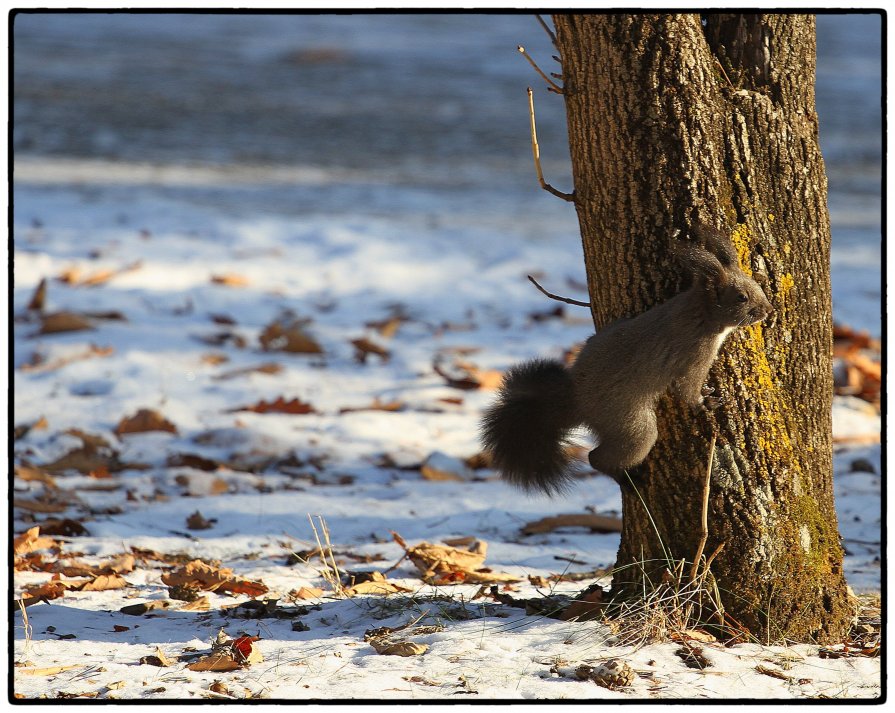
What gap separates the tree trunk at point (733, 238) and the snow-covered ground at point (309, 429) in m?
0.27

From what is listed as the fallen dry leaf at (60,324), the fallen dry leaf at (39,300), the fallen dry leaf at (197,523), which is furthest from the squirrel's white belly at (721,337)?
the fallen dry leaf at (39,300)

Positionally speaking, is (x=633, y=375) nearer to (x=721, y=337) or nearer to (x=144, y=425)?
(x=721, y=337)

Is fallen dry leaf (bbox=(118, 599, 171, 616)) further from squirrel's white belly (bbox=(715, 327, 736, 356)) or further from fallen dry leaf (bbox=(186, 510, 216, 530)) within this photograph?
squirrel's white belly (bbox=(715, 327, 736, 356))

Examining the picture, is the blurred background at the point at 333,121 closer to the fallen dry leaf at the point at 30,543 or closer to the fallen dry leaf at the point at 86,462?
the fallen dry leaf at the point at 86,462

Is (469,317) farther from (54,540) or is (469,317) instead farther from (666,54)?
(666,54)

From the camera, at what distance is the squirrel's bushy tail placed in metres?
2.87

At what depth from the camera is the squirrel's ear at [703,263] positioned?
2549mm

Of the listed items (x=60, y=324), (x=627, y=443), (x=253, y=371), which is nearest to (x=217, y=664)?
(x=627, y=443)

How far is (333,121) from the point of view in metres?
12.0

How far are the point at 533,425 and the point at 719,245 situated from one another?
728 millimetres

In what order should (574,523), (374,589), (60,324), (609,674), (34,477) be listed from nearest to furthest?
1. (609,674)
2. (374,589)
3. (574,523)
4. (34,477)
5. (60,324)

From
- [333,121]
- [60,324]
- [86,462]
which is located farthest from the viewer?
[333,121]

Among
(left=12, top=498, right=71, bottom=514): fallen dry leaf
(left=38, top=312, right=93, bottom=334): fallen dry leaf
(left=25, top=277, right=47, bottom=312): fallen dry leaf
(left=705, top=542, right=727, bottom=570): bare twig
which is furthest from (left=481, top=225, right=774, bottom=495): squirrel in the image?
(left=25, top=277, right=47, bottom=312): fallen dry leaf

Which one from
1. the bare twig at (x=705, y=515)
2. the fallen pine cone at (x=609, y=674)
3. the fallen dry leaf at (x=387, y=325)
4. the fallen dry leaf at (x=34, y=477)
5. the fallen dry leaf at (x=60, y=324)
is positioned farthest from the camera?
the fallen dry leaf at (x=387, y=325)
